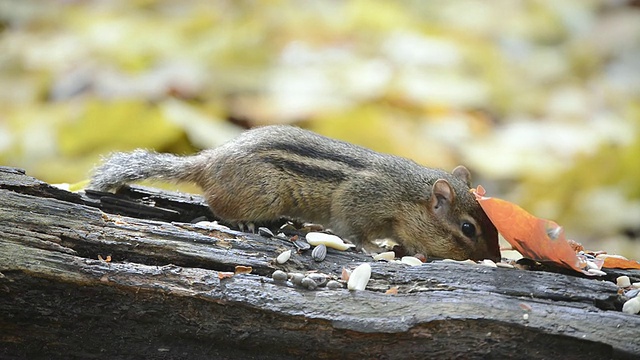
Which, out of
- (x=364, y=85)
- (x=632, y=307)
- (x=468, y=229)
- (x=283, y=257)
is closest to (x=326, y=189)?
(x=468, y=229)

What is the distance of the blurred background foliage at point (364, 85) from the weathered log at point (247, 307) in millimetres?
2179

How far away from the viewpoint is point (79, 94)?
26.2ft

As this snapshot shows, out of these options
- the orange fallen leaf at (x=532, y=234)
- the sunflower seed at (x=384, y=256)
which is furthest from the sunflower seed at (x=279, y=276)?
the orange fallen leaf at (x=532, y=234)

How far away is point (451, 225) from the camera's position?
4527 millimetres

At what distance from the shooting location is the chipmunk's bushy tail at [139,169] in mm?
4453

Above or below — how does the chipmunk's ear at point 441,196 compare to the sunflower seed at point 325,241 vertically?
above

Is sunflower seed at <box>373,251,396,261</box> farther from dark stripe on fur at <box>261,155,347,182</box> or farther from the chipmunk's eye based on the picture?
dark stripe on fur at <box>261,155,347,182</box>

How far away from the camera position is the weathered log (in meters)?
3.29

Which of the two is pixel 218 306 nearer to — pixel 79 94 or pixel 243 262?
pixel 243 262

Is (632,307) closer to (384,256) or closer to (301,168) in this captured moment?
(384,256)

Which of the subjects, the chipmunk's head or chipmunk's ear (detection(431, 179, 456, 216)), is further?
chipmunk's ear (detection(431, 179, 456, 216))

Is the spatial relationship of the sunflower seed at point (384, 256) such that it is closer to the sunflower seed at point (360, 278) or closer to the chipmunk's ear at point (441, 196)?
the sunflower seed at point (360, 278)

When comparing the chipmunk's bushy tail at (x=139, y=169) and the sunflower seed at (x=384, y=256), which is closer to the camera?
the sunflower seed at (x=384, y=256)

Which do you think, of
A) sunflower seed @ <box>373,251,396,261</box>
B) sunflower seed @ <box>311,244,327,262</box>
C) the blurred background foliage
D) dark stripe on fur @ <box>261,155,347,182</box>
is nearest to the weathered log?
sunflower seed @ <box>311,244,327,262</box>
